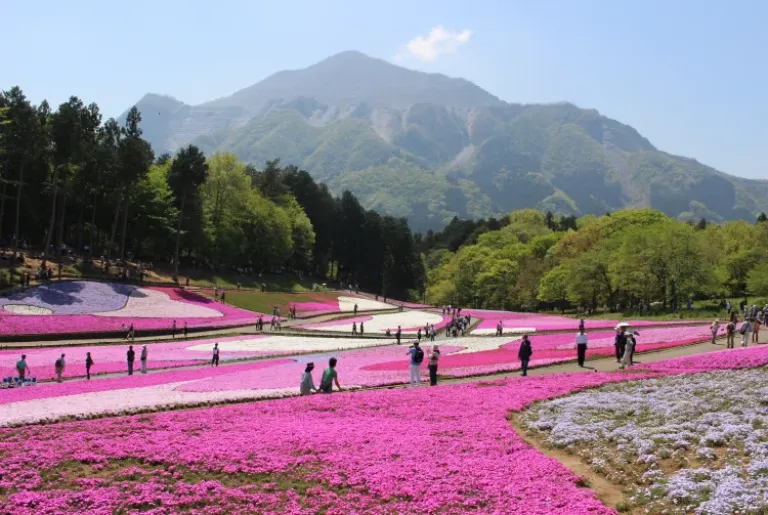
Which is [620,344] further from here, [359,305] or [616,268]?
[359,305]

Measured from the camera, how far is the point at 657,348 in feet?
122

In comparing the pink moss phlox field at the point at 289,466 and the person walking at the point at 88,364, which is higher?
the pink moss phlox field at the point at 289,466

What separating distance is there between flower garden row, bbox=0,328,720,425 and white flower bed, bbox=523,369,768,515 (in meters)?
10.3

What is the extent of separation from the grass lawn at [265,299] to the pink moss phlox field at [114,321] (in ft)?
14.9

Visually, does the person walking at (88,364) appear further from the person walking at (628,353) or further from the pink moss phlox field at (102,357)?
the person walking at (628,353)

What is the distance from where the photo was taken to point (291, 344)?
166ft

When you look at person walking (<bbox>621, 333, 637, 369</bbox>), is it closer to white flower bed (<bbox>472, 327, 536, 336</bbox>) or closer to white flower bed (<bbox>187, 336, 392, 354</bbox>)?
white flower bed (<bbox>187, 336, 392, 354</bbox>)

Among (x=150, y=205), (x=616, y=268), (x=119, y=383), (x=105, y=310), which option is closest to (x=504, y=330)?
(x=616, y=268)

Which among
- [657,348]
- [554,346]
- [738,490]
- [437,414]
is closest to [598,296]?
[554,346]

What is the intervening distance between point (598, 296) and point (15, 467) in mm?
84105

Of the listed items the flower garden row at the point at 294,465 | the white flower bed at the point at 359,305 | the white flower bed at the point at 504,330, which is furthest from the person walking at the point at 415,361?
the white flower bed at the point at 359,305

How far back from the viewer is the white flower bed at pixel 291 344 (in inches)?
1864

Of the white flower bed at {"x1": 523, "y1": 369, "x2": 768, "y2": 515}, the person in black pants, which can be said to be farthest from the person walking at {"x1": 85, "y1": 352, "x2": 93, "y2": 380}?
the person in black pants

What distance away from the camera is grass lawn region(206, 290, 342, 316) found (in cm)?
7531
